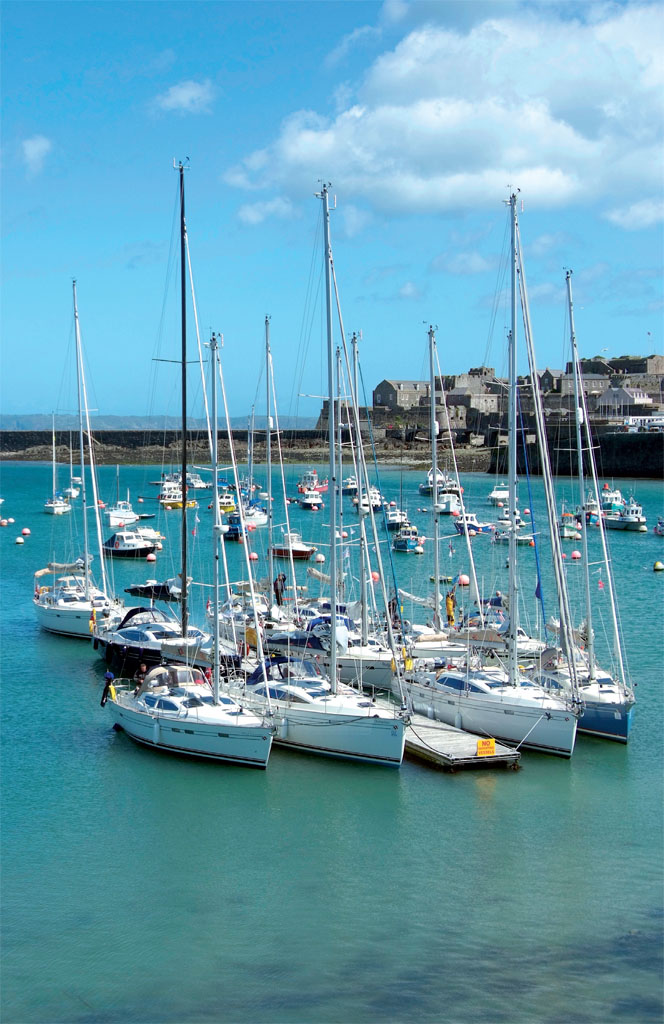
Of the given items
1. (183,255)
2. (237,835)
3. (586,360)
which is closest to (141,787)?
(237,835)

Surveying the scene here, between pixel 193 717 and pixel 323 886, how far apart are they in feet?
16.4

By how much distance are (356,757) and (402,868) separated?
365 centimetres

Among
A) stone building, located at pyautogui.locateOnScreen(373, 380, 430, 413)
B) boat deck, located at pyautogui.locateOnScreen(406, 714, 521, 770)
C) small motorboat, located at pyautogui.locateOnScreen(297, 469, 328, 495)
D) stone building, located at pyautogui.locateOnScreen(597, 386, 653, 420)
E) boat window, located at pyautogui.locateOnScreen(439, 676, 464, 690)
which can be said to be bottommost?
boat deck, located at pyautogui.locateOnScreen(406, 714, 521, 770)

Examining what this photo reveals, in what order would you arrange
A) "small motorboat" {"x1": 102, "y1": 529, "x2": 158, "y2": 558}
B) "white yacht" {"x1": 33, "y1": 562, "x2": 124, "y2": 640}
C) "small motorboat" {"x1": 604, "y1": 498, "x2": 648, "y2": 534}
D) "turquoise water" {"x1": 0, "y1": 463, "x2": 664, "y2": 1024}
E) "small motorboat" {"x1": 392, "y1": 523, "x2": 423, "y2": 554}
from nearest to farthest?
"turquoise water" {"x1": 0, "y1": 463, "x2": 664, "y2": 1024}
"white yacht" {"x1": 33, "y1": 562, "x2": 124, "y2": 640}
"small motorboat" {"x1": 102, "y1": 529, "x2": 158, "y2": 558}
"small motorboat" {"x1": 392, "y1": 523, "x2": 423, "y2": 554}
"small motorboat" {"x1": 604, "y1": 498, "x2": 648, "y2": 534}

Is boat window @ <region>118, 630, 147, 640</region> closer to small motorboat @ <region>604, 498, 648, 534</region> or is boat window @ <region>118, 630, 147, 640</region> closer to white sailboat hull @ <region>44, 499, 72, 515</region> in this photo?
small motorboat @ <region>604, 498, 648, 534</region>

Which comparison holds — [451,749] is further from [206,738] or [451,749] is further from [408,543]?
[408,543]

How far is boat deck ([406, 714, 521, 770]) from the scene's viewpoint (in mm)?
18547

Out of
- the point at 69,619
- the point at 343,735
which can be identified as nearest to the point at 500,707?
the point at 343,735

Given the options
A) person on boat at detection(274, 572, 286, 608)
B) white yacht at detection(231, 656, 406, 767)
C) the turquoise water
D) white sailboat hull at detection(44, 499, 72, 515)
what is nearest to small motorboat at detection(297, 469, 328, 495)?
white sailboat hull at detection(44, 499, 72, 515)

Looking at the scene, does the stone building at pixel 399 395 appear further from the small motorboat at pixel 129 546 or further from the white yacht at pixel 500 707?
the white yacht at pixel 500 707

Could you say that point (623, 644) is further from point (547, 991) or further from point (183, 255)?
point (547, 991)

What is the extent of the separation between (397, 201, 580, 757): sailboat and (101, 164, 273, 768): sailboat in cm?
384

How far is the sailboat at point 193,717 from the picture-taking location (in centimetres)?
1848

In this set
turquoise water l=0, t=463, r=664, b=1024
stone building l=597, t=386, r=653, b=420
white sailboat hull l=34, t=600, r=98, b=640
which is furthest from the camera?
stone building l=597, t=386, r=653, b=420
